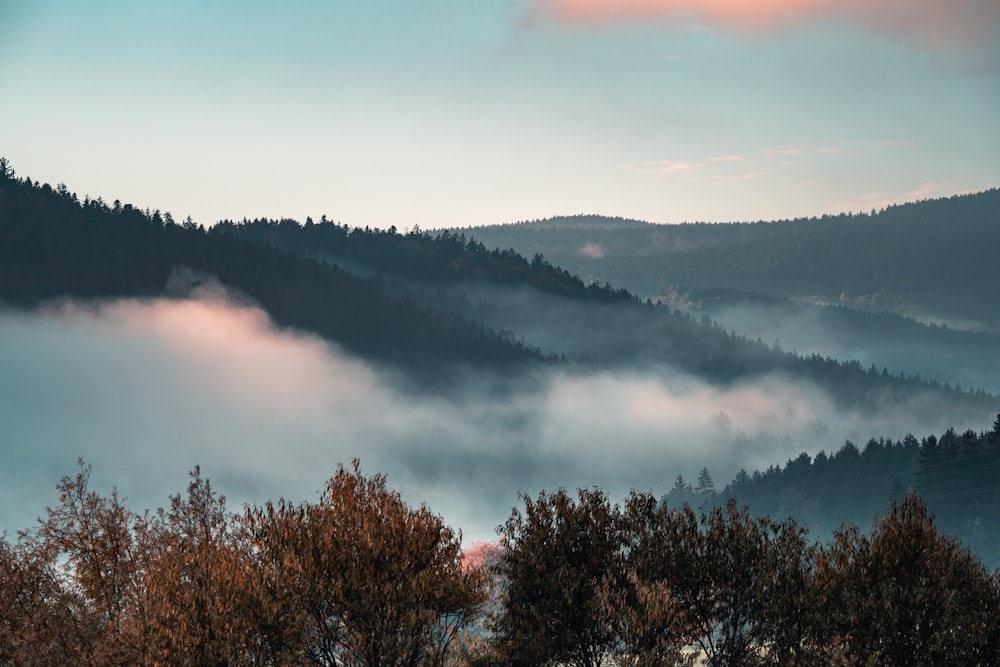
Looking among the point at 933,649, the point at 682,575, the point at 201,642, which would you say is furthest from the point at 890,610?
the point at 201,642

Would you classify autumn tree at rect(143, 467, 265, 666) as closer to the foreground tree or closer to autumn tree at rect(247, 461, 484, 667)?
autumn tree at rect(247, 461, 484, 667)

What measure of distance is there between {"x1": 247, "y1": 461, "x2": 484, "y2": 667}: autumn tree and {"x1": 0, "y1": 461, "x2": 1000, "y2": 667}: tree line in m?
0.11

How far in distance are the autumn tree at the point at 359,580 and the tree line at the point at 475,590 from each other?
114 millimetres

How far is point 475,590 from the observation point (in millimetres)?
63531

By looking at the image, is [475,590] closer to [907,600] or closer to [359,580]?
[359,580]

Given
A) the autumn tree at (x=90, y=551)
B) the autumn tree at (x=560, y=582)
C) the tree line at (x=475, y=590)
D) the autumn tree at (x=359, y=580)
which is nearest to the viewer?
the tree line at (x=475, y=590)

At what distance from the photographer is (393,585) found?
5991 centimetres

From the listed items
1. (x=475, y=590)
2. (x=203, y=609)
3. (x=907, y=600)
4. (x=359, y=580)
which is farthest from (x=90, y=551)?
(x=907, y=600)

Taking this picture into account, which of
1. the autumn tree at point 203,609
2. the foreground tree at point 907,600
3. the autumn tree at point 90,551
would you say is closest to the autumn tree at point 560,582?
the foreground tree at point 907,600

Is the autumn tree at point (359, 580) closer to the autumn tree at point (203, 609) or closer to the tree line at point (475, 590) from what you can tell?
the tree line at point (475, 590)

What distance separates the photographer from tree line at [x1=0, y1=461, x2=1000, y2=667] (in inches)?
2296

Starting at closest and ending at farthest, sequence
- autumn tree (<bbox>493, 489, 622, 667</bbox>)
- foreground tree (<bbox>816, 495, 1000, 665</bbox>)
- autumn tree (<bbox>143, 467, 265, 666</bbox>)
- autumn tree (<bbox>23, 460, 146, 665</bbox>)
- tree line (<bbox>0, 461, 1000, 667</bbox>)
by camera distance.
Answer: autumn tree (<bbox>143, 467, 265, 666</bbox>) → tree line (<bbox>0, 461, 1000, 667</bbox>) → autumn tree (<bbox>23, 460, 146, 665</bbox>) → foreground tree (<bbox>816, 495, 1000, 665</bbox>) → autumn tree (<bbox>493, 489, 622, 667</bbox>)

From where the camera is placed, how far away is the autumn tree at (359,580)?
5900cm

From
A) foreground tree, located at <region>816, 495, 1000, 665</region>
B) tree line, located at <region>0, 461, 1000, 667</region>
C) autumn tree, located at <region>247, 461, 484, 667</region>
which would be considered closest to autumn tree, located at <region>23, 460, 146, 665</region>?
tree line, located at <region>0, 461, 1000, 667</region>
